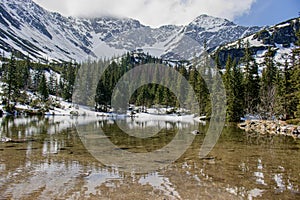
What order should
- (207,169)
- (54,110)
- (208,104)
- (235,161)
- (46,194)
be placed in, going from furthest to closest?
(54,110) < (208,104) < (235,161) < (207,169) < (46,194)

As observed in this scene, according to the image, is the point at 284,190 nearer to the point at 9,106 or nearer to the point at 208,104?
the point at 208,104

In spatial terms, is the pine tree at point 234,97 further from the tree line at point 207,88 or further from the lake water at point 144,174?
the lake water at point 144,174

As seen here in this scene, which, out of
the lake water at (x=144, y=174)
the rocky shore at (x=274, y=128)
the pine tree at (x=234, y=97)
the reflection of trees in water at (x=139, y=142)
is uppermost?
the pine tree at (x=234, y=97)

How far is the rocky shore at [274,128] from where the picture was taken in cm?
3474

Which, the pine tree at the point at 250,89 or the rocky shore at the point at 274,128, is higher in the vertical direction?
the pine tree at the point at 250,89

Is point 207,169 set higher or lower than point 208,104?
lower

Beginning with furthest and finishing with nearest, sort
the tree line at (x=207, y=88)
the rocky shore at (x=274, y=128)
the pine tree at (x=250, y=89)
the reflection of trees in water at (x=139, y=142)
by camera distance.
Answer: the pine tree at (x=250, y=89), the tree line at (x=207, y=88), the rocky shore at (x=274, y=128), the reflection of trees in water at (x=139, y=142)

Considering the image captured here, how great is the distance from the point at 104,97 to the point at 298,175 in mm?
82041

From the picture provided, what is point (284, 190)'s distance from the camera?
11.2 m

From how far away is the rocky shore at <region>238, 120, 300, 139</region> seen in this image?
3474cm

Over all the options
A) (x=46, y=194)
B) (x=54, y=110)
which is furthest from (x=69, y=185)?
(x=54, y=110)

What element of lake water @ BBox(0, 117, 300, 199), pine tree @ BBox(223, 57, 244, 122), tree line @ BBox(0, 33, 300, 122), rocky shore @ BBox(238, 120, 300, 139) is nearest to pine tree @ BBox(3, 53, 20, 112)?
tree line @ BBox(0, 33, 300, 122)

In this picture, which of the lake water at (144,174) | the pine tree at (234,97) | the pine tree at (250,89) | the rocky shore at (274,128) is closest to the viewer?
the lake water at (144,174)

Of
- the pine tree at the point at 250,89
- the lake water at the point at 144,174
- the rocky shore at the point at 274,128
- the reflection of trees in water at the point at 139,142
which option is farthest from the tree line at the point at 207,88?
the lake water at the point at 144,174
